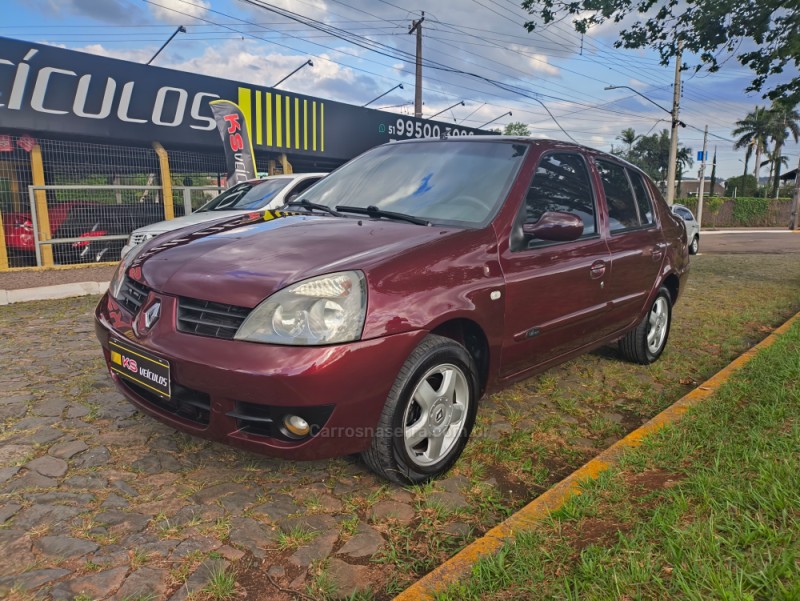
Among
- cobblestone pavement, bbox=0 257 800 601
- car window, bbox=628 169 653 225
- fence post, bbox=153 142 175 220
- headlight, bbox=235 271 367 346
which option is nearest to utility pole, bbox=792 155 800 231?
fence post, bbox=153 142 175 220

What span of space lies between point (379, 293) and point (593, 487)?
50.6 inches

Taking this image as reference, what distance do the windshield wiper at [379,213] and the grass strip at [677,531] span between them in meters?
1.53

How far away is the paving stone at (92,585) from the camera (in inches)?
77.2

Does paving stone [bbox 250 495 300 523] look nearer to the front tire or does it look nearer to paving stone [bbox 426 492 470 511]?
the front tire

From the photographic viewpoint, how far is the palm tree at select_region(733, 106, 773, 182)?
70613mm

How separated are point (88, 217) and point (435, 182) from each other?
32.5 feet

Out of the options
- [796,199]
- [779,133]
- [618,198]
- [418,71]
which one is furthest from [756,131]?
[618,198]

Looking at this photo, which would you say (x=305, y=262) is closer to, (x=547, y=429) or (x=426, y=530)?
(x=426, y=530)

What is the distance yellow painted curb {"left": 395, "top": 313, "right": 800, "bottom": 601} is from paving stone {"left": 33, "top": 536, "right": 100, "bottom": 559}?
1.22m

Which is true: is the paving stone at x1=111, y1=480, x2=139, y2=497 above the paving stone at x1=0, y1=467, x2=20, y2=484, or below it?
below

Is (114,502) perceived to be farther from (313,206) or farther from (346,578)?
(313,206)

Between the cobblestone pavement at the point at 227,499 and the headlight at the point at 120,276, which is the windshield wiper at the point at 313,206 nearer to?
A: the headlight at the point at 120,276

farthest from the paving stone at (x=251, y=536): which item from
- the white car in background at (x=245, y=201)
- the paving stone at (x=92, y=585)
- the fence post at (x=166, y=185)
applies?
the fence post at (x=166, y=185)

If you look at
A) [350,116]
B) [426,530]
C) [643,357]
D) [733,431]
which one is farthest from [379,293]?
[350,116]
